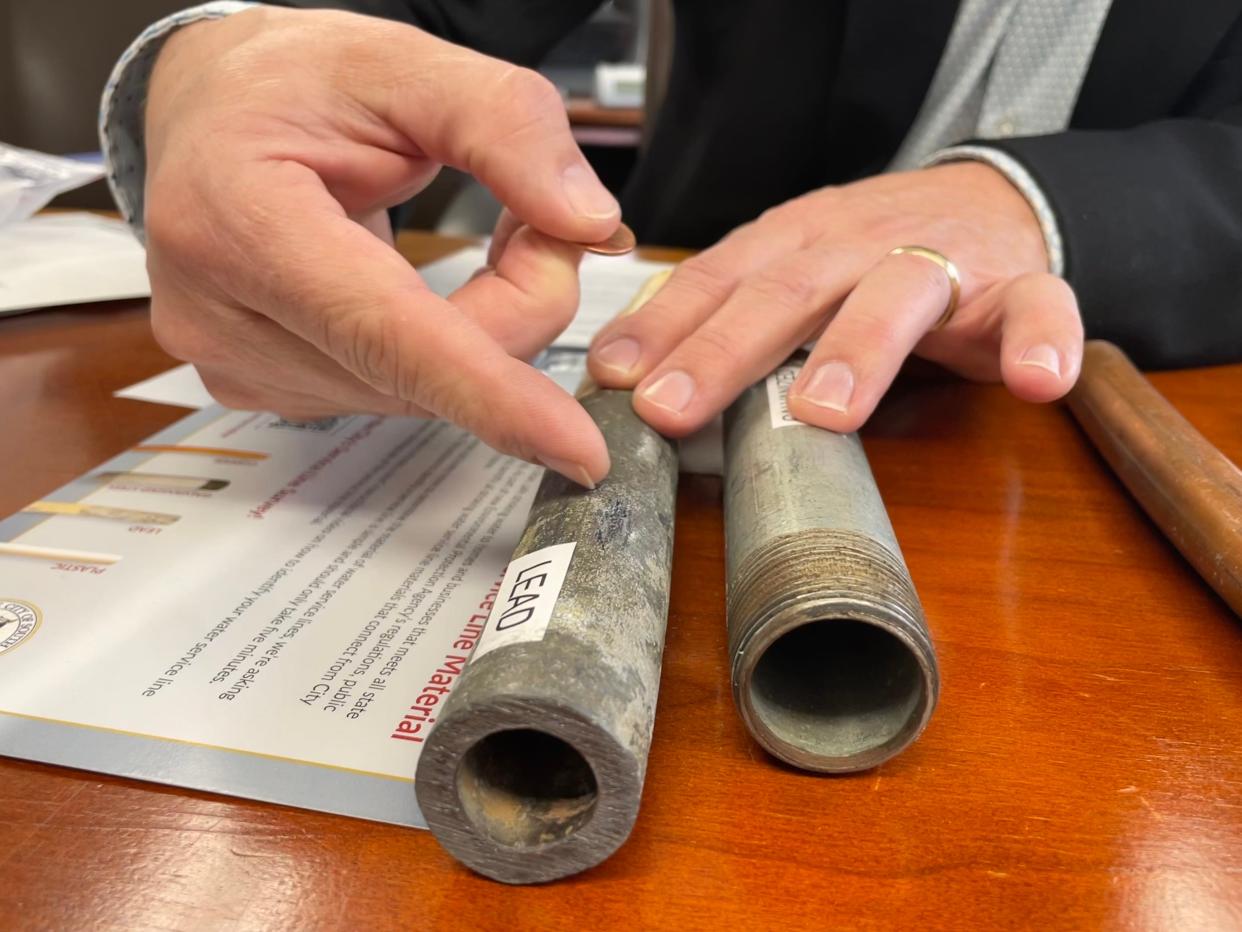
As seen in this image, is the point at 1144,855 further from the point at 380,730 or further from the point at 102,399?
the point at 102,399

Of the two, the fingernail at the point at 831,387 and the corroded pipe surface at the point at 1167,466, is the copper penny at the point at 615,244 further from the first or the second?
the corroded pipe surface at the point at 1167,466

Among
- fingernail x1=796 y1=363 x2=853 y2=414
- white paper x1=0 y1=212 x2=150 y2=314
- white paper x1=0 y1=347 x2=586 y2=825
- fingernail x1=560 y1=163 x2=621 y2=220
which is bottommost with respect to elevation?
white paper x1=0 y1=212 x2=150 y2=314

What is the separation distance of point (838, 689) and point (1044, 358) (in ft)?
0.97

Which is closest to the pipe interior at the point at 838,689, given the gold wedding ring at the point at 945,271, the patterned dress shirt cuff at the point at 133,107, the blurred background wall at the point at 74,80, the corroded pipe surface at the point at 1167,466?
the corroded pipe surface at the point at 1167,466

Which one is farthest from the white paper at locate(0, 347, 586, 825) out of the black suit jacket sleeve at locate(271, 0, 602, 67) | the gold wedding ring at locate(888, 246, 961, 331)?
the black suit jacket sleeve at locate(271, 0, 602, 67)

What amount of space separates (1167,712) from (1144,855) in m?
0.11

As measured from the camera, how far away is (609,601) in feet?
1.26

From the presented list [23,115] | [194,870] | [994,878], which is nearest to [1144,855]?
[994,878]

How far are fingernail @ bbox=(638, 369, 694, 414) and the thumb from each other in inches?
4.2

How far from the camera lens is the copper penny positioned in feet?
1.76

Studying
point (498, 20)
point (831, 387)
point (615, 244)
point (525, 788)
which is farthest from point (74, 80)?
point (525, 788)

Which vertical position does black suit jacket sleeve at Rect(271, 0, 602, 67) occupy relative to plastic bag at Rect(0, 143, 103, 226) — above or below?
above

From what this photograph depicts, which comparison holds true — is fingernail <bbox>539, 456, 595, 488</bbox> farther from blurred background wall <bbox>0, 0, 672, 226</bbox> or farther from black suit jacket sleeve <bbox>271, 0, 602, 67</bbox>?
blurred background wall <bbox>0, 0, 672, 226</bbox>

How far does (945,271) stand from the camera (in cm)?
69
